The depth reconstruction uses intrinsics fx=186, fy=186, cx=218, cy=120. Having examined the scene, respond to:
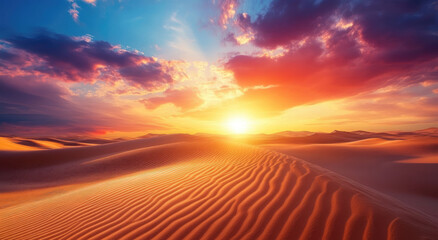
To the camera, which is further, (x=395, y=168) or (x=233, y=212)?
(x=395, y=168)

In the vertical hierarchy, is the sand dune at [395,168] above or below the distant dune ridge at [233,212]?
below

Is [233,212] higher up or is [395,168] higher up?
[233,212]

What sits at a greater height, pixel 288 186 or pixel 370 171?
pixel 288 186

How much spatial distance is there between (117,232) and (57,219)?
2.17m

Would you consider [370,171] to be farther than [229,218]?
Yes

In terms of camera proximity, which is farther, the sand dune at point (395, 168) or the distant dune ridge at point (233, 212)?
the sand dune at point (395, 168)

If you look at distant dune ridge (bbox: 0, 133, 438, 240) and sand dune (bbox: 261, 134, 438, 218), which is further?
sand dune (bbox: 261, 134, 438, 218)

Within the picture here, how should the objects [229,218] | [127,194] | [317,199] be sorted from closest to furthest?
[229,218]
[317,199]
[127,194]

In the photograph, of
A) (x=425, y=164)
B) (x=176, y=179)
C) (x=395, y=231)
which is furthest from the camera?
(x=425, y=164)

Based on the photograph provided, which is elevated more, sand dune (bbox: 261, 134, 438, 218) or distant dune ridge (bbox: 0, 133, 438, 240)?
distant dune ridge (bbox: 0, 133, 438, 240)


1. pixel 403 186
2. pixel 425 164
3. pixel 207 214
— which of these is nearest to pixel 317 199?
pixel 207 214

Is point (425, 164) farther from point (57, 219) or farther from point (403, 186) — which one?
point (57, 219)

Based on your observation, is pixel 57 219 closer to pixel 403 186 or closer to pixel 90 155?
pixel 403 186

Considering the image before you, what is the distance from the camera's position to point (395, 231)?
2.44 m
